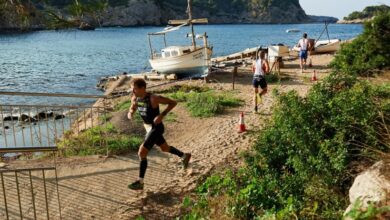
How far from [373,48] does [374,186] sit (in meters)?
13.1

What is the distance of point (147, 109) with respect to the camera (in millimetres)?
7605

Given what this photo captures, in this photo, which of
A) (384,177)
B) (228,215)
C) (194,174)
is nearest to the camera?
(384,177)

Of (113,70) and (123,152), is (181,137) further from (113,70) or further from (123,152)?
(113,70)

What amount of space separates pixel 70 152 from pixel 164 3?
158960mm

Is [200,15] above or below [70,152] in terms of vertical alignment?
above

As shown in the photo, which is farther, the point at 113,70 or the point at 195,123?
the point at 113,70

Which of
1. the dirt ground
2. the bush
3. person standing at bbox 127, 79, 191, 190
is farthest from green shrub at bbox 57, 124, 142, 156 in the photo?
the bush

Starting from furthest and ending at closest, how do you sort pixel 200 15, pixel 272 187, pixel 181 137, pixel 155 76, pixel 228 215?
pixel 200 15
pixel 155 76
pixel 181 137
pixel 272 187
pixel 228 215

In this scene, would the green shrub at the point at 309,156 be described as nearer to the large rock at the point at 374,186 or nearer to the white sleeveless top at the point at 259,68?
the large rock at the point at 374,186

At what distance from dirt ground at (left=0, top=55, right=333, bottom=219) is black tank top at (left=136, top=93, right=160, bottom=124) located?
1.46 metres

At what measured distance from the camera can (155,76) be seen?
2616 centimetres

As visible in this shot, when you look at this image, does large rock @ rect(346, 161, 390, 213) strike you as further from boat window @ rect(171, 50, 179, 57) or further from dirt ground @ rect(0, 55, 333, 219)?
boat window @ rect(171, 50, 179, 57)

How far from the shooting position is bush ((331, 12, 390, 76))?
16656mm

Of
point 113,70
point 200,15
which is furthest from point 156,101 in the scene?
point 200,15
